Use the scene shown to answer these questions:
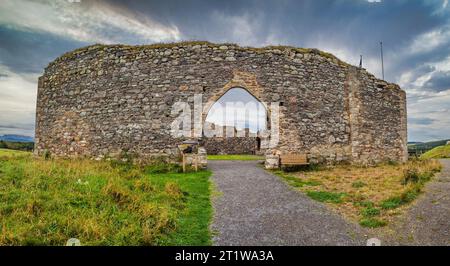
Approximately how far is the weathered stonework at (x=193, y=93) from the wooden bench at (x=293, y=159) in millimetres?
559

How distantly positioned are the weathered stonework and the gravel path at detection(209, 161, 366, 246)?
5.78 meters

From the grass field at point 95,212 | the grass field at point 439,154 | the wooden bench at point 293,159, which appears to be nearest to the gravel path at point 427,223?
the grass field at point 95,212

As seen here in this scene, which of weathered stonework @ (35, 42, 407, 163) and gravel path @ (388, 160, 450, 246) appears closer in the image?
gravel path @ (388, 160, 450, 246)

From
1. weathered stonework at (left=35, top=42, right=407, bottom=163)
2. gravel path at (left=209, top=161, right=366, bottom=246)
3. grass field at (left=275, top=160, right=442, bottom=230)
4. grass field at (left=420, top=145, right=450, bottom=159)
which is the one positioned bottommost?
gravel path at (left=209, top=161, right=366, bottom=246)

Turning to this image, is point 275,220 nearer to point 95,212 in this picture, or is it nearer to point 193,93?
point 95,212

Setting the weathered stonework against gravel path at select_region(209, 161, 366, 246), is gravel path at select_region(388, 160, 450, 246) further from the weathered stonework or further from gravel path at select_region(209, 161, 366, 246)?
the weathered stonework

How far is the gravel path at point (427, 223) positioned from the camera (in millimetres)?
4594

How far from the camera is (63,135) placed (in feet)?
49.1

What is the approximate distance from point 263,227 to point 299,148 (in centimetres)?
885

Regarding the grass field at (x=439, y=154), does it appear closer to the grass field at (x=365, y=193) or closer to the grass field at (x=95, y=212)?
the grass field at (x=365, y=193)

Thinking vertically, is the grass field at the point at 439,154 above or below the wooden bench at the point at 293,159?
below

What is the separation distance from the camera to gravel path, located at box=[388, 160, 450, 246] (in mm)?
4594

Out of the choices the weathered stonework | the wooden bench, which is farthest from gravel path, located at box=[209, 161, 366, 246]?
the weathered stonework
